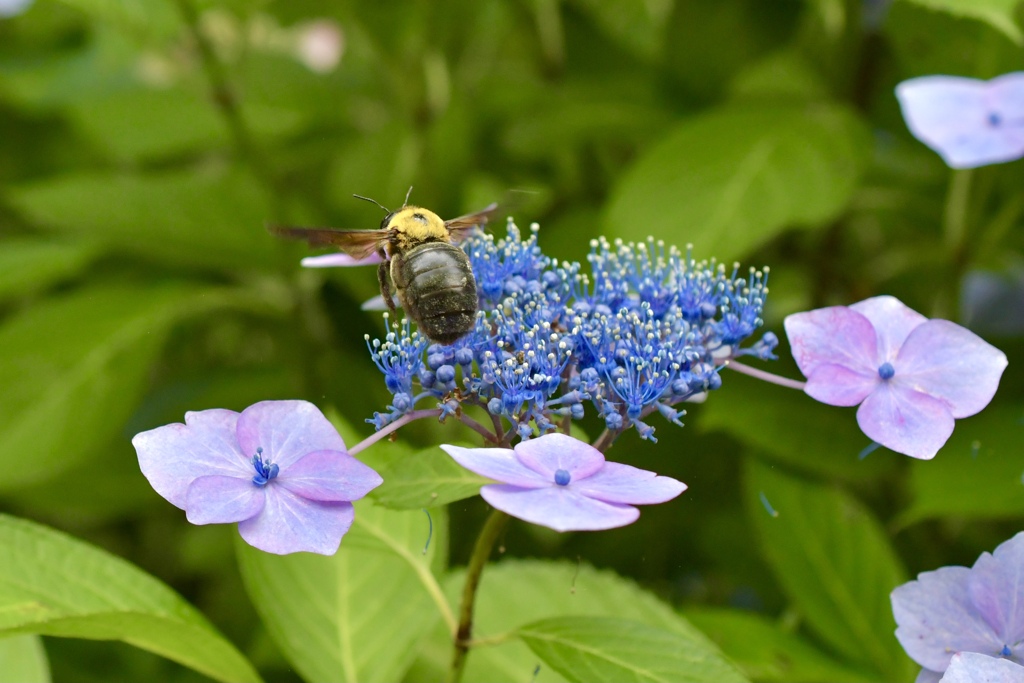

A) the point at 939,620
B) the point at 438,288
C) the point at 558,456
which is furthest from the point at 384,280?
the point at 939,620

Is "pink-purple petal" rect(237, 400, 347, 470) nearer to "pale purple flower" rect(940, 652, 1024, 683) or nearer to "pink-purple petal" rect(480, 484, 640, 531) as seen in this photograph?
"pink-purple petal" rect(480, 484, 640, 531)

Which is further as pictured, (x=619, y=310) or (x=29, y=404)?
(x=29, y=404)

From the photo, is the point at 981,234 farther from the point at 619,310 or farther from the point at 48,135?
the point at 48,135

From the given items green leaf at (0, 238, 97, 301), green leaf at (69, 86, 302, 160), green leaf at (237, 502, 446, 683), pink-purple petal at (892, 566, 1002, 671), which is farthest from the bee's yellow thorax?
green leaf at (69, 86, 302, 160)

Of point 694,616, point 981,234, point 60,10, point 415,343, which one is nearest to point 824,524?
point 694,616

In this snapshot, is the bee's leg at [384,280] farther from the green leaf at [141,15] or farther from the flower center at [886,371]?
the green leaf at [141,15]

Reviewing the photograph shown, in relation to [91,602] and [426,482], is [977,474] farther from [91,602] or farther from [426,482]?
[91,602]
